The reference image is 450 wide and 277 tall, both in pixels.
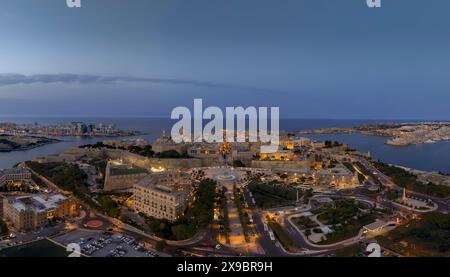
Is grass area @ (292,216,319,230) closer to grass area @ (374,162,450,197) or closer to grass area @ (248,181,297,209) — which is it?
grass area @ (248,181,297,209)

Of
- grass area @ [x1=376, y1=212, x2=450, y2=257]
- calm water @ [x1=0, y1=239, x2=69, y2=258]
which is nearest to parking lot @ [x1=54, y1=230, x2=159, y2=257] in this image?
calm water @ [x1=0, y1=239, x2=69, y2=258]

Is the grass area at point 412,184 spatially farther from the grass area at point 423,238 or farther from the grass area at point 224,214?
the grass area at point 224,214

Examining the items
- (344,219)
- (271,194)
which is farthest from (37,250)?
(344,219)

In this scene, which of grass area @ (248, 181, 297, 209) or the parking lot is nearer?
the parking lot

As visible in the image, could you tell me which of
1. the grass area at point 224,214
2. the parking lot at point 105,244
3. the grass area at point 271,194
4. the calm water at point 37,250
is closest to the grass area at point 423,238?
the grass area at point 224,214

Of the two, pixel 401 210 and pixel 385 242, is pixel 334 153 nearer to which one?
pixel 401 210

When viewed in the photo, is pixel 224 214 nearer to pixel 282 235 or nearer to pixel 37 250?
pixel 282 235

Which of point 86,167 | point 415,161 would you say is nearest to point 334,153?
point 415,161
